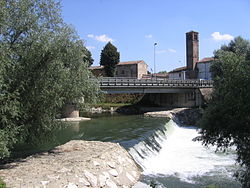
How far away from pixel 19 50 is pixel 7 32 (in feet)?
3.01

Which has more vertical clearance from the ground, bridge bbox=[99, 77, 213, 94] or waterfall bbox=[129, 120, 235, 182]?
bridge bbox=[99, 77, 213, 94]

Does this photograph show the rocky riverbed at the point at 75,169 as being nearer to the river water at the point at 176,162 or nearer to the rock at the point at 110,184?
the rock at the point at 110,184

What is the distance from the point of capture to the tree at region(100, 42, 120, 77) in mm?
78875

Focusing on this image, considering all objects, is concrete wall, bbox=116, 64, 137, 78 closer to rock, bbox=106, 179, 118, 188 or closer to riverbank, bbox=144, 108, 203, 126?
riverbank, bbox=144, 108, 203, 126

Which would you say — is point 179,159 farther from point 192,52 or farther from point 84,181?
point 192,52

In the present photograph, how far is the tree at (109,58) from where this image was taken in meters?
78.9

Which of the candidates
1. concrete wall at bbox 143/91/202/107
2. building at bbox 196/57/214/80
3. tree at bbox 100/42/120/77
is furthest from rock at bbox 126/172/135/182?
tree at bbox 100/42/120/77

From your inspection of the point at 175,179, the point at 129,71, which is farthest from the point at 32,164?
the point at 129,71

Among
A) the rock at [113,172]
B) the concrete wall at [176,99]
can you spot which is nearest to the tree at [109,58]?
the concrete wall at [176,99]

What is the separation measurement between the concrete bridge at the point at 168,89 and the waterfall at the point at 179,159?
16378mm

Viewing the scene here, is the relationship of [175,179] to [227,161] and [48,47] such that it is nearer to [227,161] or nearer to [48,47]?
[227,161]

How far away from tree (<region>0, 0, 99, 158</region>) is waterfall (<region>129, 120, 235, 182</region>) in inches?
253

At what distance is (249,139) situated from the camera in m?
9.29

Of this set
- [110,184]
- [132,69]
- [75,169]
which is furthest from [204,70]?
[75,169]
